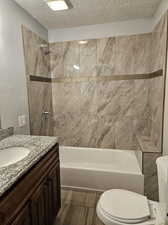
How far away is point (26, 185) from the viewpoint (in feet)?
3.11

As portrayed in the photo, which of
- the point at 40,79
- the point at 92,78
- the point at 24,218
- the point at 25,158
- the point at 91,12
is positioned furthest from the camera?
the point at 92,78

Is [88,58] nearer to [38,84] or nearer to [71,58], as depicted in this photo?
[71,58]

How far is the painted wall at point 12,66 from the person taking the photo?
5.06ft

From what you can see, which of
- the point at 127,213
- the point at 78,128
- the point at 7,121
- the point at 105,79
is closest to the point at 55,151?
the point at 7,121

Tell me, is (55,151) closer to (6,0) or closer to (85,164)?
(85,164)

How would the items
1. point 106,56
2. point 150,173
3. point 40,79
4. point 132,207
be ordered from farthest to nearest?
point 106,56 < point 40,79 < point 150,173 < point 132,207

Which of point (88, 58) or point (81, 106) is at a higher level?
point (88, 58)

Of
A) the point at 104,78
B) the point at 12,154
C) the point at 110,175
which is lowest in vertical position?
the point at 110,175

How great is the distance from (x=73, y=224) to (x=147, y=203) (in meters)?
0.84

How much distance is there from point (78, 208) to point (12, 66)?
1832 mm

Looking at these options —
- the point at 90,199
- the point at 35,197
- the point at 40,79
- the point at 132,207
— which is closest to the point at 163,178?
the point at 132,207

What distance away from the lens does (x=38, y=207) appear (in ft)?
3.54

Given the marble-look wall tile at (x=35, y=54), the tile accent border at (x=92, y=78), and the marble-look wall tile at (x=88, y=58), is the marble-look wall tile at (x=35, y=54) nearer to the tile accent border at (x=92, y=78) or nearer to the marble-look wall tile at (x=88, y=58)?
the tile accent border at (x=92, y=78)

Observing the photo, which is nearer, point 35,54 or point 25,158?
point 25,158
